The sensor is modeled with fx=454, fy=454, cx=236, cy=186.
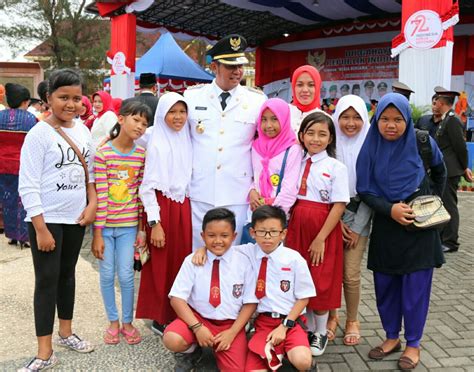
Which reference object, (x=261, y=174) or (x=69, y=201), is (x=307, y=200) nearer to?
(x=261, y=174)

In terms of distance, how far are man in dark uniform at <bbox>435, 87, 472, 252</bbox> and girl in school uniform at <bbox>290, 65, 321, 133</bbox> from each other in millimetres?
2675

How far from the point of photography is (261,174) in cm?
293

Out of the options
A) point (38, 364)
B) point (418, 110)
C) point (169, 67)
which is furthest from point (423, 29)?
point (169, 67)

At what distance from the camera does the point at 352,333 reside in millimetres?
3125

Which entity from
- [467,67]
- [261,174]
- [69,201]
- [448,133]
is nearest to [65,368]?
[69,201]

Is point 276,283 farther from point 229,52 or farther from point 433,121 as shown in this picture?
point 433,121

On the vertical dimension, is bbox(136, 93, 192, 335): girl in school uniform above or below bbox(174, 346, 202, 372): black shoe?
above

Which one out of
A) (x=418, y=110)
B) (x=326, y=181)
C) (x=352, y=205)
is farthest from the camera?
(x=418, y=110)

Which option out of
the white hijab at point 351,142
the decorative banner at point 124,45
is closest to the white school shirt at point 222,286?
the white hijab at point 351,142

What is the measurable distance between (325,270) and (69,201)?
1.61 metres

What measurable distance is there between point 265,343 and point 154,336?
993mm

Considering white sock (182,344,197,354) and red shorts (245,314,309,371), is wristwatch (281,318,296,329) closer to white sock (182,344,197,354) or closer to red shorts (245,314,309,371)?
red shorts (245,314,309,371)

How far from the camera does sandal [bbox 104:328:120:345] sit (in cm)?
305

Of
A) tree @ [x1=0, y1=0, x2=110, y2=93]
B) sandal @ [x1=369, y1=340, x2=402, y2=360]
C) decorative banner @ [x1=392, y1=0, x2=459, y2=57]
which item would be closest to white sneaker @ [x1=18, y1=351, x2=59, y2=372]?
sandal @ [x1=369, y1=340, x2=402, y2=360]
